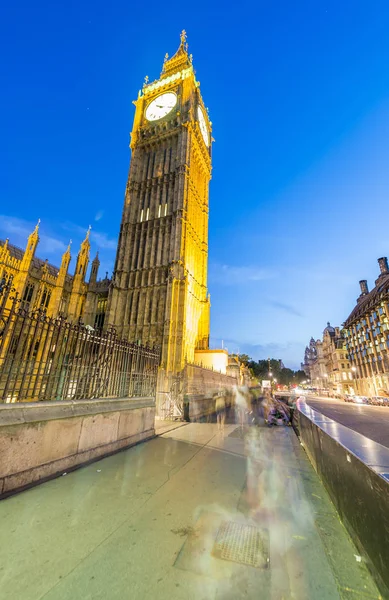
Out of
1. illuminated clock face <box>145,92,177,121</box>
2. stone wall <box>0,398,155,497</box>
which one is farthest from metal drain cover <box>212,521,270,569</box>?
illuminated clock face <box>145,92,177,121</box>

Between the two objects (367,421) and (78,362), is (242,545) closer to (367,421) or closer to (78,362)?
(78,362)

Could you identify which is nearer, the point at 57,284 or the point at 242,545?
the point at 242,545

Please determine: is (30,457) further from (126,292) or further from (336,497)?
(126,292)

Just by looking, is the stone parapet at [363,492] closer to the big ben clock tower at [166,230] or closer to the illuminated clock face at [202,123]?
the big ben clock tower at [166,230]

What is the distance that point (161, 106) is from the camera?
44.9m

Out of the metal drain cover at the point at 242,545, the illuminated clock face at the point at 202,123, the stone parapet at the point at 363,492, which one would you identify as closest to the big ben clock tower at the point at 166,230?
the illuminated clock face at the point at 202,123

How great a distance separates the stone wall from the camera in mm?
3627

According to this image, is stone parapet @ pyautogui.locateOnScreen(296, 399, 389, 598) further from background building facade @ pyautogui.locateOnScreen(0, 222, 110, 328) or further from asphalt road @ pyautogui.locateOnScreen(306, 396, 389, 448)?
background building facade @ pyautogui.locateOnScreen(0, 222, 110, 328)

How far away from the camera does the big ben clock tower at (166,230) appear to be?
3180 cm

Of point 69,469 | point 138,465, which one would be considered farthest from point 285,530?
point 69,469

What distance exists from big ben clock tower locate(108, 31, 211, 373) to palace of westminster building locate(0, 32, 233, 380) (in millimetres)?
138

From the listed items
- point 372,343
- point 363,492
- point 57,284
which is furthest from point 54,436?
point 372,343

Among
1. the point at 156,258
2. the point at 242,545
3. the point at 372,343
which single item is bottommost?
the point at 242,545

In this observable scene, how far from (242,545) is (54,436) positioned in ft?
11.1
